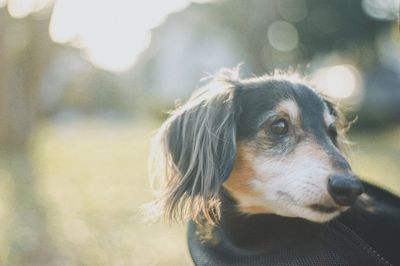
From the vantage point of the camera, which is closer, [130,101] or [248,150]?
[248,150]

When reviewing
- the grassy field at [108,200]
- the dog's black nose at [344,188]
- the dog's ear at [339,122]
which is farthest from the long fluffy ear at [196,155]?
the grassy field at [108,200]

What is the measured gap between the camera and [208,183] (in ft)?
10.0

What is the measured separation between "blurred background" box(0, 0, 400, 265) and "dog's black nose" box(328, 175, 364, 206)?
1401 millimetres

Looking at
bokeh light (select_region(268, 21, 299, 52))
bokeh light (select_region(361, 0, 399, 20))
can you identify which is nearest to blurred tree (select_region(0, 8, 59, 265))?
bokeh light (select_region(268, 21, 299, 52))

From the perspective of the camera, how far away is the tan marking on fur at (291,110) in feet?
10.4

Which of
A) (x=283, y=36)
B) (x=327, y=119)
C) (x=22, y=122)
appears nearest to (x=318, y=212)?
(x=327, y=119)

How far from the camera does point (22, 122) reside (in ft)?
35.7

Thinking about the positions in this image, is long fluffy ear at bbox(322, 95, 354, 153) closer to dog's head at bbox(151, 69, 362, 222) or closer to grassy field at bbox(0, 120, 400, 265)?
dog's head at bbox(151, 69, 362, 222)

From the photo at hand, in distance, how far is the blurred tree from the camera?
201 inches

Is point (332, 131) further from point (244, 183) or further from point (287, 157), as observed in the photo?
point (244, 183)

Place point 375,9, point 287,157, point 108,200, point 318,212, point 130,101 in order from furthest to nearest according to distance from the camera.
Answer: point 130,101 → point 375,9 → point 108,200 → point 287,157 → point 318,212

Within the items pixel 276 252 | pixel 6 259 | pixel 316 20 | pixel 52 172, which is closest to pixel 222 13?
pixel 316 20

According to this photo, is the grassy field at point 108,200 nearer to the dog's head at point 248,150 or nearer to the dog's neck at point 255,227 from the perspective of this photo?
the dog's head at point 248,150

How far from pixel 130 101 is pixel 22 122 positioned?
64.4 feet
